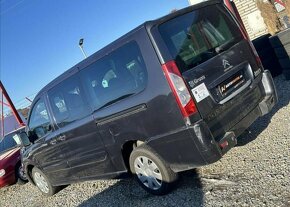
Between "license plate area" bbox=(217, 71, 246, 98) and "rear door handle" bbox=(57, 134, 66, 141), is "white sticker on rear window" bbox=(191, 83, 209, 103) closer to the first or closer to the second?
"license plate area" bbox=(217, 71, 246, 98)

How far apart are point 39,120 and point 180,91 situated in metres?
3.71

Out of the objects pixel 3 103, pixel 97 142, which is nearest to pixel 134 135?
pixel 97 142

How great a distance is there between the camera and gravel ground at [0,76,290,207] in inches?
159

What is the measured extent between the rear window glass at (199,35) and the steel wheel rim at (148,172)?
4.50 ft

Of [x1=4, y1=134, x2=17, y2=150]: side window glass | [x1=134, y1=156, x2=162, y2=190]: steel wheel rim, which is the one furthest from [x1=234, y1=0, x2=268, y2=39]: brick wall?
[x1=134, y1=156, x2=162, y2=190]: steel wheel rim

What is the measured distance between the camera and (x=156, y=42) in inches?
165

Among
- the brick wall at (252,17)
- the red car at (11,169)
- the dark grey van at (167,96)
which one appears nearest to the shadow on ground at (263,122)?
the dark grey van at (167,96)

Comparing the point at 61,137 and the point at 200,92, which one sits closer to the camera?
the point at 200,92

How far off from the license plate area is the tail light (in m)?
0.57

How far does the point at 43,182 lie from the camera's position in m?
7.58

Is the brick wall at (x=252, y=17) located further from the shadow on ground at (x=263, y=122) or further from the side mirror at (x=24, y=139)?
the side mirror at (x=24, y=139)

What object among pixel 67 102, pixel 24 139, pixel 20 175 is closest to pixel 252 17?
pixel 20 175

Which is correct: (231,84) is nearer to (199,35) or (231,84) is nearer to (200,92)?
(200,92)

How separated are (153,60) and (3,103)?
704 inches
